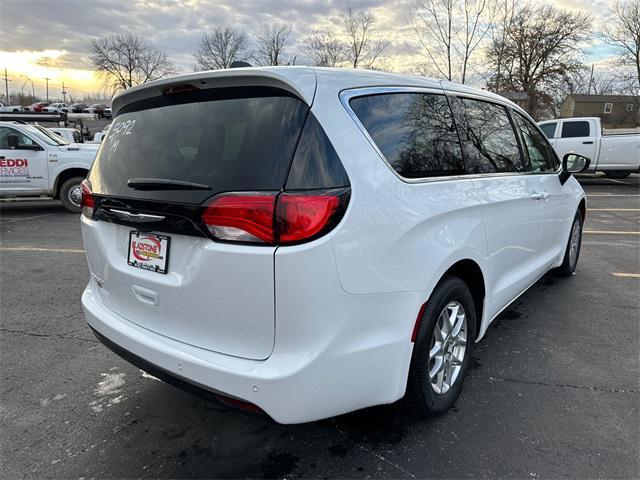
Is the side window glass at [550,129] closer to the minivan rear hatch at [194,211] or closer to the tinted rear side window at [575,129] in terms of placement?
the tinted rear side window at [575,129]

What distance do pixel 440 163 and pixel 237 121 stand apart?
1158 millimetres

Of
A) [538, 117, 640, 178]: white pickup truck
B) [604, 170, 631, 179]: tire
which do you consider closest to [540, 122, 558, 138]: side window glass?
[538, 117, 640, 178]: white pickup truck

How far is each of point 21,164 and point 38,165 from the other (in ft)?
1.06

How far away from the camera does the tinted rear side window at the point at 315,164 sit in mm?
1836

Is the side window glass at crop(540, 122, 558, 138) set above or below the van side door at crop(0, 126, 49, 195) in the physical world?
above

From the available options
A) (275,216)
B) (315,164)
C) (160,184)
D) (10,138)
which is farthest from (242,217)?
(10,138)

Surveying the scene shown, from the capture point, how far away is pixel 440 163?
2541 millimetres

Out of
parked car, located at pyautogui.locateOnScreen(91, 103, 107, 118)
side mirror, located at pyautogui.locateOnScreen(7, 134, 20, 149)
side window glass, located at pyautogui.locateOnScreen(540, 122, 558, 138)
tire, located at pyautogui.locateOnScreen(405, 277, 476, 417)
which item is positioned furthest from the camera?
parked car, located at pyautogui.locateOnScreen(91, 103, 107, 118)

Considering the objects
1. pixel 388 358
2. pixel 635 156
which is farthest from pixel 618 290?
pixel 635 156

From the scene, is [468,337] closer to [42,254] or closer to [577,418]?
[577,418]

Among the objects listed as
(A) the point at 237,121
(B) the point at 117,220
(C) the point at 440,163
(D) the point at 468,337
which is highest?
(A) the point at 237,121

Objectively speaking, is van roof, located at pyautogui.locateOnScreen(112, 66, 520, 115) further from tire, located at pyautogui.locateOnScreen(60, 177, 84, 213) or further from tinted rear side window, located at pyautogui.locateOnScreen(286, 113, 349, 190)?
tire, located at pyautogui.locateOnScreen(60, 177, 84, 213)

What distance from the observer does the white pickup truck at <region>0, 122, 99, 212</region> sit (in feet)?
30.8

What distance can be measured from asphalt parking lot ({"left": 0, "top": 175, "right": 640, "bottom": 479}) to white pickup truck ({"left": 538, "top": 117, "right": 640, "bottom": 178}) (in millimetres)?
12540
